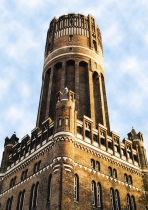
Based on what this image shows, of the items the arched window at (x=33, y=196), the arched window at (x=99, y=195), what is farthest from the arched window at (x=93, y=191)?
the arched window at (x=33, y=196)

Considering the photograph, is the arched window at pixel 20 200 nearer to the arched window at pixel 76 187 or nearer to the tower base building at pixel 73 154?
the tower base building at pixel 73 154

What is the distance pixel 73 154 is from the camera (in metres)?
25.7

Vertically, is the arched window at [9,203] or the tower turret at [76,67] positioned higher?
the tower turret at [76,67]

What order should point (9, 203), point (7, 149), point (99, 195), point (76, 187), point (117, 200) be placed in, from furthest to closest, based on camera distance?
point (7, 149) < point (9, 203) < point (117, 200) < point (99, 195) < point (76, 187)

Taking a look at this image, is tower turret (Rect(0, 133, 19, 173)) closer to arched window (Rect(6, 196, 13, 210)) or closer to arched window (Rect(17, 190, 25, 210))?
arched window (Rect(6, 196, 13, 210))

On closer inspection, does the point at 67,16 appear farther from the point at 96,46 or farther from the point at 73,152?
the point at 73,152

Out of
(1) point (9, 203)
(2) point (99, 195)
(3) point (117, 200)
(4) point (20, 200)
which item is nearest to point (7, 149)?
(1) point (9, 203)

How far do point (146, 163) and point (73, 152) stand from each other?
36.7ft

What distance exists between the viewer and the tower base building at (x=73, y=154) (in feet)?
80.9

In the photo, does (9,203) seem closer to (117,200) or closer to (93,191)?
(93,191)

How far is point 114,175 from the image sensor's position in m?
28.9

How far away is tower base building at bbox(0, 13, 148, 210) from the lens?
24.7m

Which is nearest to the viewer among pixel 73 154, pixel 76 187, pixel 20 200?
pixel 76 187

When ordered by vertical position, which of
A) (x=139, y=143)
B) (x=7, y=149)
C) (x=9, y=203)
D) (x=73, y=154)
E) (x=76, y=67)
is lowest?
(x=9, y=203)
